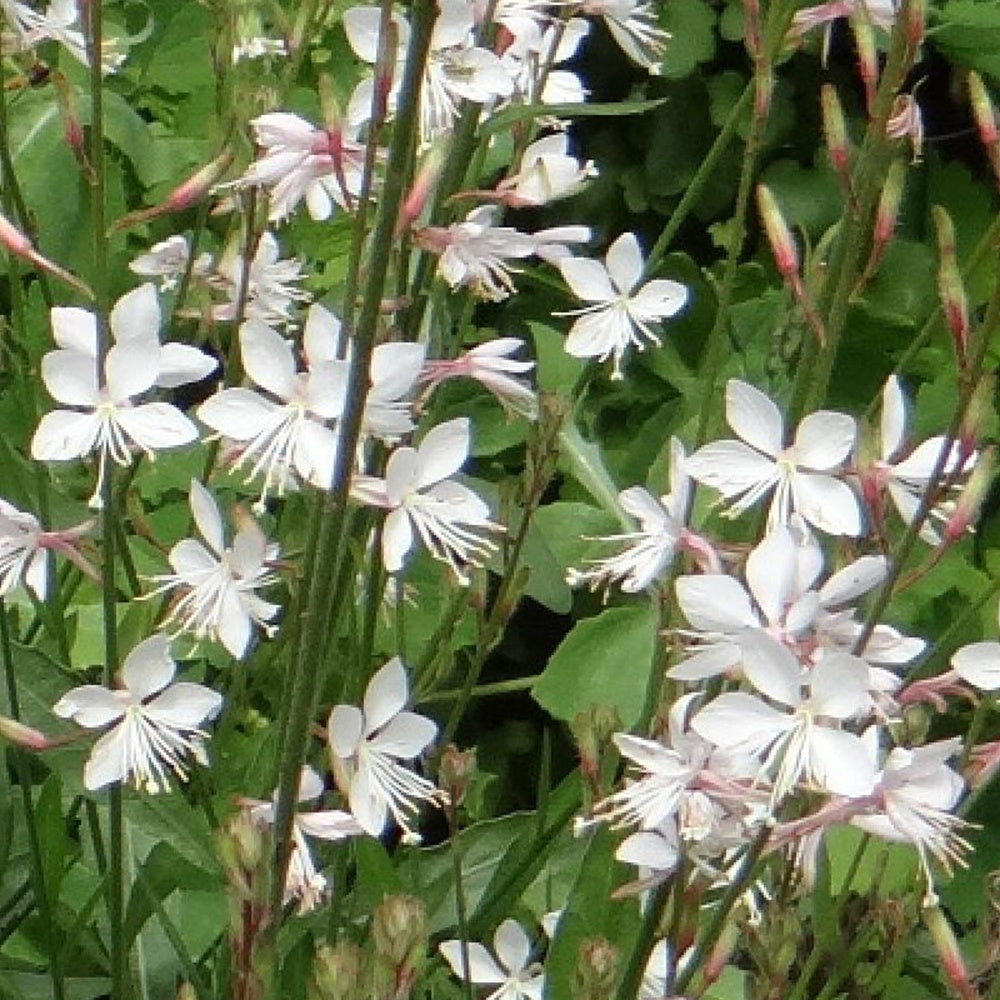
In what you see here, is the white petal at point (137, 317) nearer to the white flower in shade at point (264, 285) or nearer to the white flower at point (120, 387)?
the white flower at point (120, 387)

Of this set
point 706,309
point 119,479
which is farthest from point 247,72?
point 706,309

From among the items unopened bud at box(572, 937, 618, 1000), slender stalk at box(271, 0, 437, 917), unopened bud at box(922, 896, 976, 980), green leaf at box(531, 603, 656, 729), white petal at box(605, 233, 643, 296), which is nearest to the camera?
slender stalk at box(271, 0, 437, 917)

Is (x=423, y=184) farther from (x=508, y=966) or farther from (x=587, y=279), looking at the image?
(x=508, y=966)

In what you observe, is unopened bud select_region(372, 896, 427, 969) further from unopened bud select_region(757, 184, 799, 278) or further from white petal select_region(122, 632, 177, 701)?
unopened bud select_region(757, 184, 799, 278)

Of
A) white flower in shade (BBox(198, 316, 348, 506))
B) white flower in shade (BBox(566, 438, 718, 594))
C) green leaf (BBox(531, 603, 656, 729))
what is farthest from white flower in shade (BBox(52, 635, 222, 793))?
green leaf (BBox(531, 603, 656, 729))

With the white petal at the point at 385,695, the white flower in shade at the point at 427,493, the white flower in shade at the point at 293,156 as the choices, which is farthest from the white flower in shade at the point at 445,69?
the white petal at the point at 385,695

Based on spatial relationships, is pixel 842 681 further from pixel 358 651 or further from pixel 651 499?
pixel 358 651
